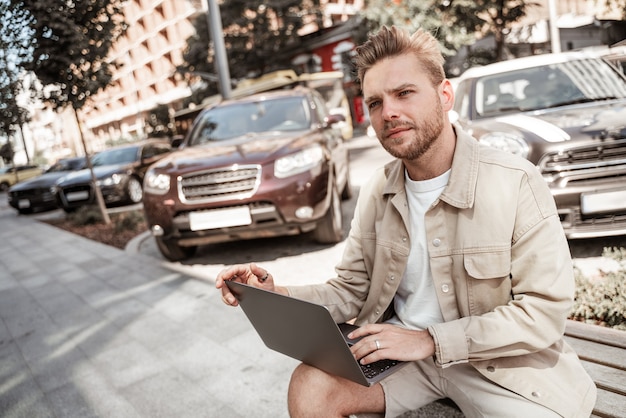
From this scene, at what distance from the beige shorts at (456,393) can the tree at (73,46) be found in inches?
324

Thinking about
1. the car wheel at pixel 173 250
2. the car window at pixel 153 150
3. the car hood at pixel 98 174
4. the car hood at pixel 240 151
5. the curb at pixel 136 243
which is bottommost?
the curb at pixel 136 243

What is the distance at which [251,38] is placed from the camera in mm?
29828

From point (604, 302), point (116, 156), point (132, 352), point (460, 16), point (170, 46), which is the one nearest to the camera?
point (604, 302)

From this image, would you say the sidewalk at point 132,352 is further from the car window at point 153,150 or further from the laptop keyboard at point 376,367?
the car window at point 153,150

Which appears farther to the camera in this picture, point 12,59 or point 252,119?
point 12,59

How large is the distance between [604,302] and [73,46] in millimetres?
8553

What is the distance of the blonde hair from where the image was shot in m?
1.67

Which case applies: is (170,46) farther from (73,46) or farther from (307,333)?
(307,333)

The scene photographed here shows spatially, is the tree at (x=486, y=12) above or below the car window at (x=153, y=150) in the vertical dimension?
above

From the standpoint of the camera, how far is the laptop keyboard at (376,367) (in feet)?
4.76

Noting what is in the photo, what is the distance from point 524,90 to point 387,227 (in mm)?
3797

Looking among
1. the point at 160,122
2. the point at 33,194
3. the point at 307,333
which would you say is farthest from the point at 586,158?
the point at 160,122

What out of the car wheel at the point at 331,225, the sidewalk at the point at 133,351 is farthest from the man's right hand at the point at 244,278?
the car wheel at the point at 331,225

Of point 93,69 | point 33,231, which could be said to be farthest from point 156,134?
point 93,69
